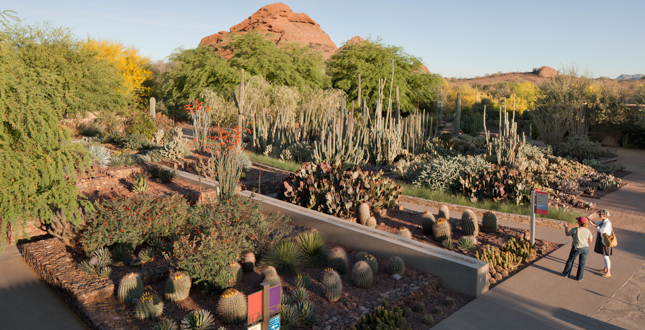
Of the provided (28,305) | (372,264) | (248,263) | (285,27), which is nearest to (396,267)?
(372,264)

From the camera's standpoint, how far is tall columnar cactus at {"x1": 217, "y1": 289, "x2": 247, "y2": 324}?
4.47 metres

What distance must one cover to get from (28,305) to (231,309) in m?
2.82

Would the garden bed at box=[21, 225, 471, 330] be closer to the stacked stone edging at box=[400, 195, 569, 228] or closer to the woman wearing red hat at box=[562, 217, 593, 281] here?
the woman wearing red hat at box=[562, 217, 593, 281]

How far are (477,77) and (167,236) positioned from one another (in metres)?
95.4

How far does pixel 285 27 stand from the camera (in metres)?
80.8

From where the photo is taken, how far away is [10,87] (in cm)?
→ 523

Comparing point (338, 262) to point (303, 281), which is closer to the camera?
point (303, 281)

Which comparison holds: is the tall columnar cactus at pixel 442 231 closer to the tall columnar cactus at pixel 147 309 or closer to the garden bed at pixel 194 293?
the garden bed at pixel 194 293

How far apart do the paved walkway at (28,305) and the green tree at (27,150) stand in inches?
31.5

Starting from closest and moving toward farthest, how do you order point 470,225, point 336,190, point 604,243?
1. point 604,243
2. point 470,225
3. point 336,190

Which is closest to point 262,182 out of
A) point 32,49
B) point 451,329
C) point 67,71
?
point 451,329

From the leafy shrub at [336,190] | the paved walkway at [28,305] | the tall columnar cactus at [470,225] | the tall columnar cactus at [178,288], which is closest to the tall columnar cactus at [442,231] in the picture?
the tall columnar cactus at [470,225]

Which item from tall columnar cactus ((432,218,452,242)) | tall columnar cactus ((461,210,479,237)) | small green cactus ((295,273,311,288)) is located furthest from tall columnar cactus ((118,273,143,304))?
tall columnar cactus ((461,210,479,237))

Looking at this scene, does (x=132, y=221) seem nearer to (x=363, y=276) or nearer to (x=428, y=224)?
(x=363, y=276)
